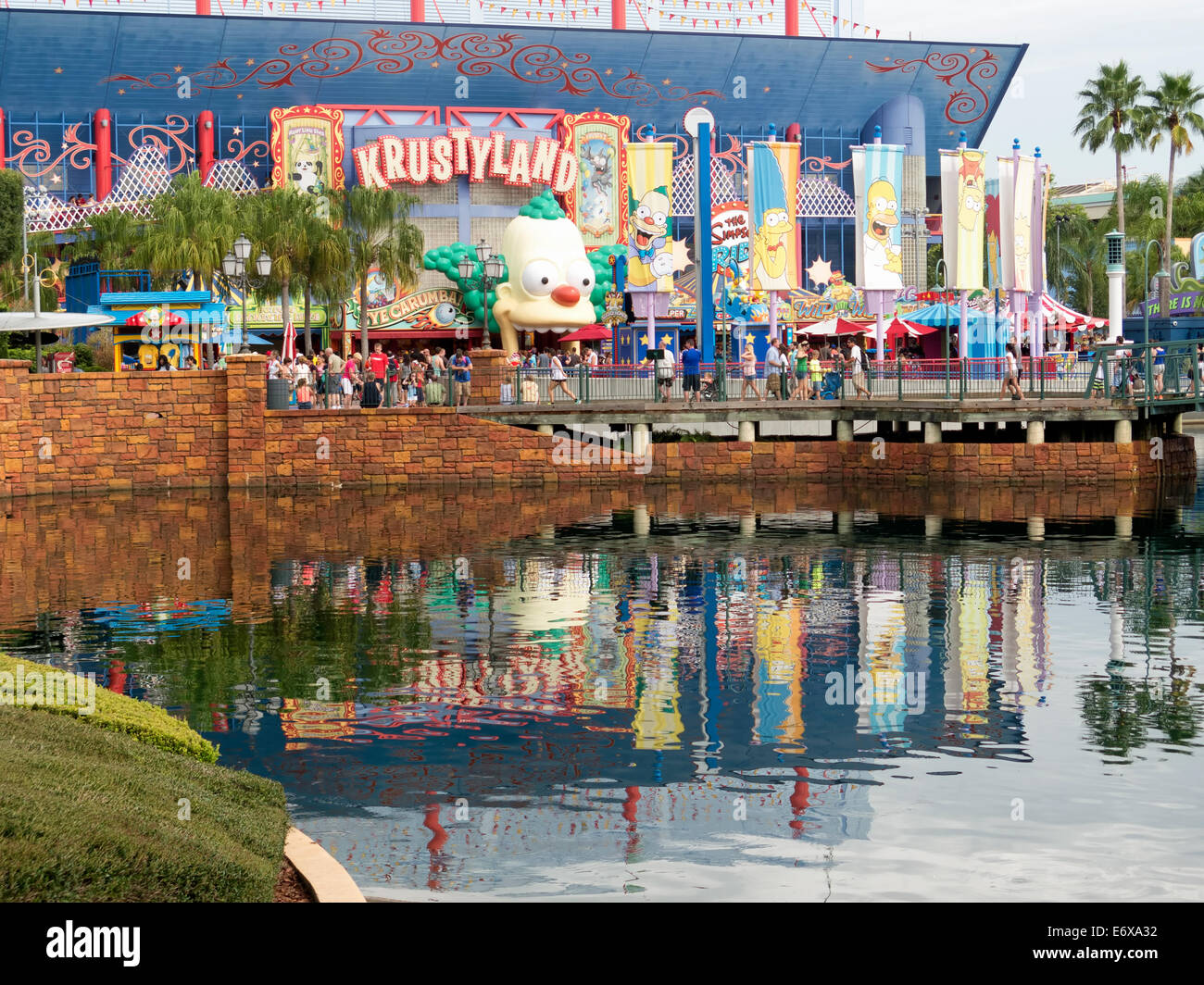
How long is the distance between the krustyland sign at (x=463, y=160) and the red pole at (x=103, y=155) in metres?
8.64

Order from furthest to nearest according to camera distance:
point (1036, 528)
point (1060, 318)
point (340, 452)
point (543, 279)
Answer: point (1060, 318), point (543, 279), point (340, 452), point (1036, 528)

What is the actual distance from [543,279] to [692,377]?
1170 cm

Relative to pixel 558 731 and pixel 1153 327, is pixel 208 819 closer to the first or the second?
pixel 558 731

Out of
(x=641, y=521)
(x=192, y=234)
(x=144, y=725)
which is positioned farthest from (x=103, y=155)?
(x=144, y=725)

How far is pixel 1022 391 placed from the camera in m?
35.7

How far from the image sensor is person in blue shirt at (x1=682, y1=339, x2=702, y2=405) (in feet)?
122

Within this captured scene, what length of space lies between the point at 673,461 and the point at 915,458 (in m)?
5.32

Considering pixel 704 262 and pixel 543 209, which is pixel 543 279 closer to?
pixel 543 209

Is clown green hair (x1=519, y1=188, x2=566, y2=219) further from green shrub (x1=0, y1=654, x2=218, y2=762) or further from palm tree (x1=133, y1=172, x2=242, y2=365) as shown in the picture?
green shrub (x1=0, y1=654, x2=218, y2=762)

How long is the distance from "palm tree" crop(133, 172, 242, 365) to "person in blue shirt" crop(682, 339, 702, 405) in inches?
442

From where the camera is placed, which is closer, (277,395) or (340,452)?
(340,452)

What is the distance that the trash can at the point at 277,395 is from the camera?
3600 cm

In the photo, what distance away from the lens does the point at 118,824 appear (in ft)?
25.2

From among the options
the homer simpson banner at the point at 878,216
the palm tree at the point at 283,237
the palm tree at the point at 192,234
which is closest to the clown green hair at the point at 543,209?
the palm tree at the point at 283,237
